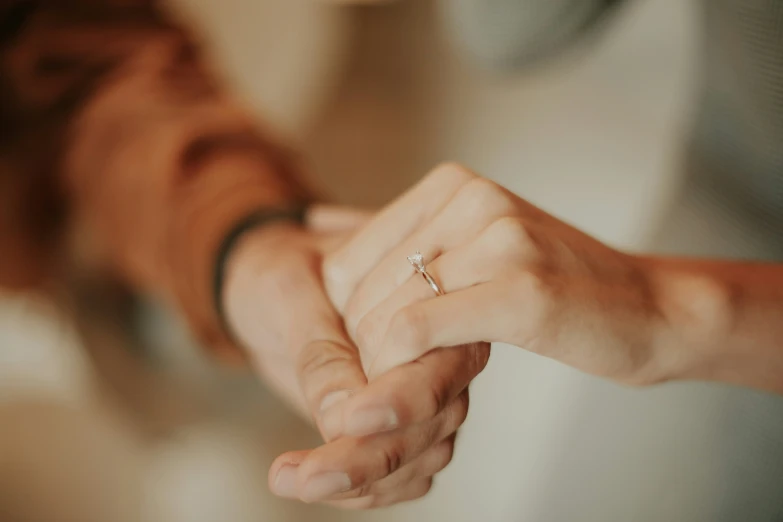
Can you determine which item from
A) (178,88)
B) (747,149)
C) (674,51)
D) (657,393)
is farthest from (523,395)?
(178,88)

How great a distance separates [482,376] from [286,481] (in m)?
0.12

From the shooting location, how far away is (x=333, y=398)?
0.27m

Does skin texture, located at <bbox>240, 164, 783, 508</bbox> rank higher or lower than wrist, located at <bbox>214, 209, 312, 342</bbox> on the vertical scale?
lower

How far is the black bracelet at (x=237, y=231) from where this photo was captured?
457mm

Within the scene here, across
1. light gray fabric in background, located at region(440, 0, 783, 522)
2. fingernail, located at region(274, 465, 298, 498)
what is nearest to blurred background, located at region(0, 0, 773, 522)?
light gray fabric in background, located at region(440, 0, 783, 522)

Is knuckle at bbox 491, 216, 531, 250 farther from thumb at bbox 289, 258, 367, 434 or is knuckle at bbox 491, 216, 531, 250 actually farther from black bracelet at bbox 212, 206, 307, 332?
black bracelet at bbox 212, 206, 307, 332

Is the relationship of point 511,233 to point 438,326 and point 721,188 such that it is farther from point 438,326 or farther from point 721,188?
point 721,188

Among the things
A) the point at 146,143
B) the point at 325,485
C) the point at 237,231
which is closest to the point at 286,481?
the point at 325,485

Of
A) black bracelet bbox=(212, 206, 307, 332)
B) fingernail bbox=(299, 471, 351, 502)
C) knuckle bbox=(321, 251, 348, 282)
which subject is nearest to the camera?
fingernail bbox=(299, 471, 351, 502)

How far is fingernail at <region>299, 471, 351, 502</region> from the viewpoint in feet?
0.77

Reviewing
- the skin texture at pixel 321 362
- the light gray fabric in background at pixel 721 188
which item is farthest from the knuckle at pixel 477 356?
the light gray fabric in background at pixel 721 188

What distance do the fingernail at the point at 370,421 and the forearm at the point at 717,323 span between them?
4.8 inches

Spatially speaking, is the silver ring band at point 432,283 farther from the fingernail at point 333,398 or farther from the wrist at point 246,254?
the wrist at point 246,254

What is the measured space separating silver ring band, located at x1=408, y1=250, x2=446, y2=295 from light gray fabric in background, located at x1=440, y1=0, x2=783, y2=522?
0.20 meters
